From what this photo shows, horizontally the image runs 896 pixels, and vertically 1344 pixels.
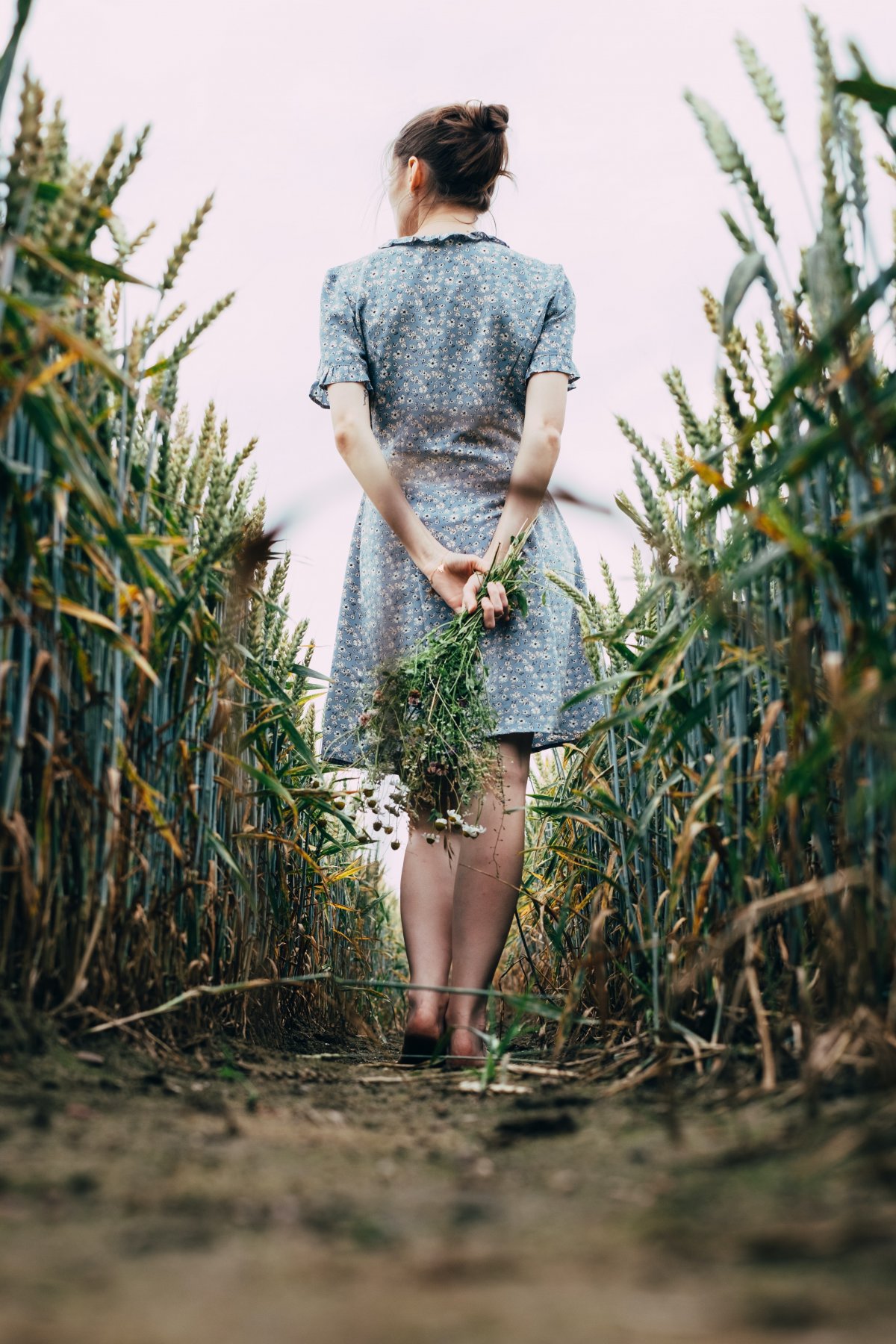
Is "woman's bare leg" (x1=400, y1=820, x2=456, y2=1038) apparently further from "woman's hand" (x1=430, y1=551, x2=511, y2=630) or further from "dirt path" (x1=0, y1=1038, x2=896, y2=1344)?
"dirt path" (x1=0, y1=1038, x2=896, y2=1344)

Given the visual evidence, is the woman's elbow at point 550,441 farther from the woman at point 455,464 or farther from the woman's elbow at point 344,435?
the woman's elbow at point 344,435

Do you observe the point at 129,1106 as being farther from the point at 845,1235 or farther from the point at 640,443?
the point at 640,443

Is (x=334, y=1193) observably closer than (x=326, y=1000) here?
Yes

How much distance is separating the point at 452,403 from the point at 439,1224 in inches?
54.4

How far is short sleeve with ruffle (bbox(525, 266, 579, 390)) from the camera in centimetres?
176

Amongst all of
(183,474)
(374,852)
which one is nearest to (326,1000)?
(374,852)

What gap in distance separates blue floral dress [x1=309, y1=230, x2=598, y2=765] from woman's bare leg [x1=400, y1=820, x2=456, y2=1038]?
19 centimetres

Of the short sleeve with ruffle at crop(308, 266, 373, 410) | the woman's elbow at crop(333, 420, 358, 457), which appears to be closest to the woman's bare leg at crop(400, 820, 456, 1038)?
the woman's elbow at crop(333, 420, 358, 457)

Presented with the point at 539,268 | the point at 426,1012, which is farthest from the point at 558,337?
the point at 426,1012

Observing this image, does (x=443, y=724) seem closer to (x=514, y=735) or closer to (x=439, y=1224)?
(x=514, y=735)

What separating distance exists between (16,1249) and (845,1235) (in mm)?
373

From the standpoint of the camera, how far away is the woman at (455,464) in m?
1.66

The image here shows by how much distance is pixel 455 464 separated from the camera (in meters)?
1.77

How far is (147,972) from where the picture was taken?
1151 mm
